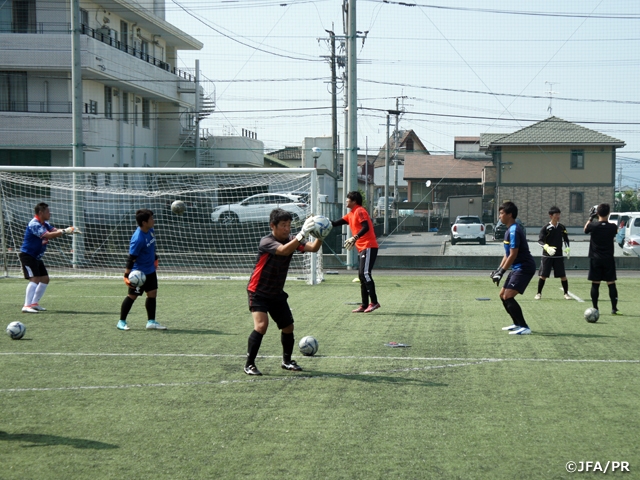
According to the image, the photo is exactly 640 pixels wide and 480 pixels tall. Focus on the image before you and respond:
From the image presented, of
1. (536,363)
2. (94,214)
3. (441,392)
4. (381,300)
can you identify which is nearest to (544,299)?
(381,300)

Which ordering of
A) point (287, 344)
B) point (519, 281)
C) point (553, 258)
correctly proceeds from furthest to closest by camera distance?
point (553, 258) → point (519, 281) → point (287, 344)

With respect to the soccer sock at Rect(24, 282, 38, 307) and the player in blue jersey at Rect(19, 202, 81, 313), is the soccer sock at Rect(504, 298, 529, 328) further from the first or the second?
the soccer sock at Rect(24, 282, 38, 307)

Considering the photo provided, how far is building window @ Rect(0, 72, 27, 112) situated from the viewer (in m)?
31.2

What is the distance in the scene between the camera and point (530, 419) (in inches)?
247

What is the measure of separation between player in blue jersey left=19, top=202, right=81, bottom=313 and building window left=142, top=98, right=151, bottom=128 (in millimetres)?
26918

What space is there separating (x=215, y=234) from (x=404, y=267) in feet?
20.1

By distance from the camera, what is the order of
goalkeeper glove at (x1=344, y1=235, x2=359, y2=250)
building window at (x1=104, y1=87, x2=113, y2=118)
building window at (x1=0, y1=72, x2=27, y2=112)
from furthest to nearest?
building window at (x1=104, y1=87, x2=113, y2=118), building window at (x1=0, y1=72, x2=27, y2=112), goalkeeper glove at (x1=344, y1=235, x2=359, y2=250)

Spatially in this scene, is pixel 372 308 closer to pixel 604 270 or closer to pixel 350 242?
pixel 350 242

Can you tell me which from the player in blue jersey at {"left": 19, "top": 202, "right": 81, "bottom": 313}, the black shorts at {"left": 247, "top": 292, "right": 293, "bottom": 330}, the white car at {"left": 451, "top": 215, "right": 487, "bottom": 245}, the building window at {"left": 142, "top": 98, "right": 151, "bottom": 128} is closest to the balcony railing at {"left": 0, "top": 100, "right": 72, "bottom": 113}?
the building window at {"left": 142, "top": 98, "right": 151, "bottom": 128}

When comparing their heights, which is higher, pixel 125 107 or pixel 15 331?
pixel 125 107

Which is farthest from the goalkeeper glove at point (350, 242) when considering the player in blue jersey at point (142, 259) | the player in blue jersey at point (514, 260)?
the player in blue jersey at point (142, 259)

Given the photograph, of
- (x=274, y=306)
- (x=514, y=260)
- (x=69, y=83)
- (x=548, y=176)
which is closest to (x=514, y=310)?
(x=514, y=260)

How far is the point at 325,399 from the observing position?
695 cm

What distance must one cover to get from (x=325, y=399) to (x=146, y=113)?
34347 mm
